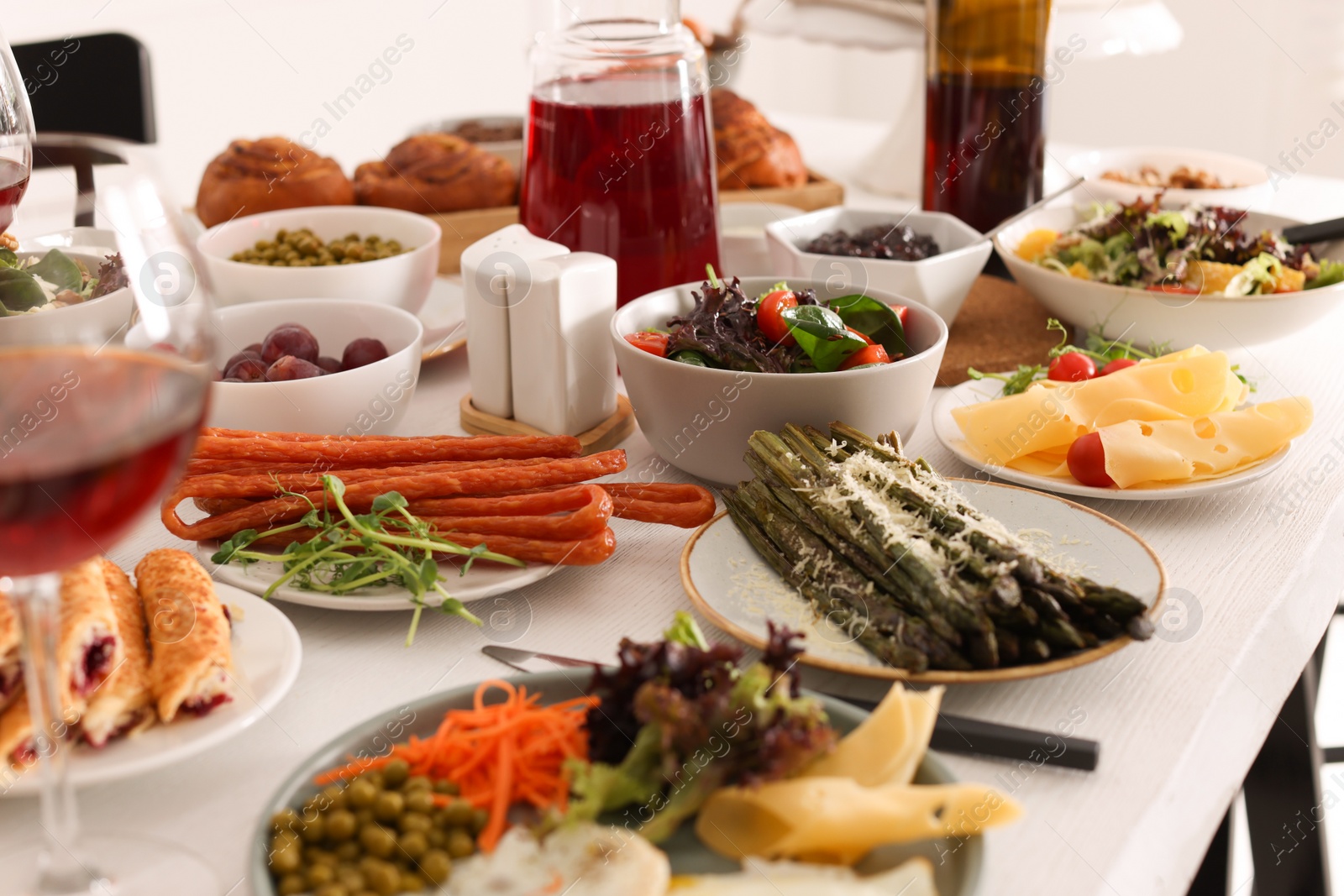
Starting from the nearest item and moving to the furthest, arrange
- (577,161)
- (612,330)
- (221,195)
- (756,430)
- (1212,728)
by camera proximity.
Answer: (1212,728) < (756,430) < (612,330) < (577,161) < (221,195)

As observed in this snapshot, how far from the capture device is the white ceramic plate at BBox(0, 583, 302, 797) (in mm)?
747

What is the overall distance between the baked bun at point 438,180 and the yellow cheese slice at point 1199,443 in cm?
124

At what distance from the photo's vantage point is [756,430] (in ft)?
3.83

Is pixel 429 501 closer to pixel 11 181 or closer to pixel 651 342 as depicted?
pixel 651 342

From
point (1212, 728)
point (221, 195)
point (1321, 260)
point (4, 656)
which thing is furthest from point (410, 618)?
point (1321, 260)

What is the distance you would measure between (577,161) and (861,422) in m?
0.58

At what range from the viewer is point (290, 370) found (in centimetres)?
128

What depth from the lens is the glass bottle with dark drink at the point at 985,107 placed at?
192 centimetres

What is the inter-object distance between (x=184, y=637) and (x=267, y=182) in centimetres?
132

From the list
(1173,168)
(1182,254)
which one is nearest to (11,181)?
(1182,254)

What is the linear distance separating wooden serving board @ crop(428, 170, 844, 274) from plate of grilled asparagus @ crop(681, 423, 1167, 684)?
1004 millimetres

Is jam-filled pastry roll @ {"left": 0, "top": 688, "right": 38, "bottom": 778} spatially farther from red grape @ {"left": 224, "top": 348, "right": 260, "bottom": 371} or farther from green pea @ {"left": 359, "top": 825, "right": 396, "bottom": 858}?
red grape @ {"left": 224, "top": 348, "right": 260, "bottom": 371}

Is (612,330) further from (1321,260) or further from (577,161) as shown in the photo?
(1321,260)

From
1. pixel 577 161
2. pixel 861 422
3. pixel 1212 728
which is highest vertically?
pixel 577 161
